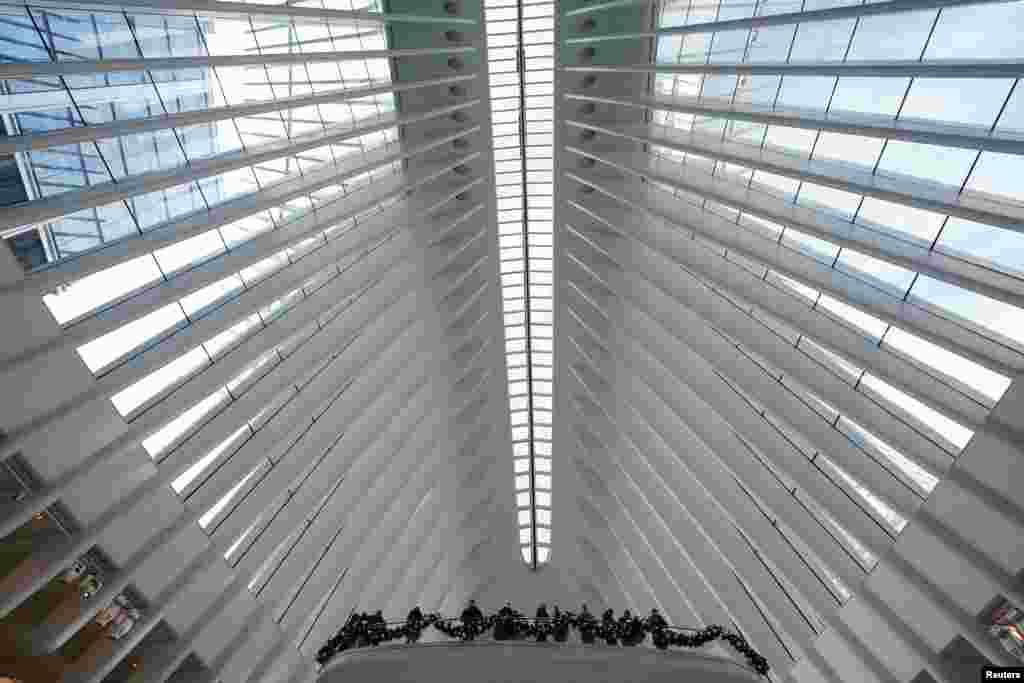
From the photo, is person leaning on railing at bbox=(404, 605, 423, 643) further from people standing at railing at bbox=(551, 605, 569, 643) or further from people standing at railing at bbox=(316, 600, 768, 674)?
people standing at railing at bbox=(551, 605, 569, 643)

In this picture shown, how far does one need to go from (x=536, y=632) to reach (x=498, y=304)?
47.0ft

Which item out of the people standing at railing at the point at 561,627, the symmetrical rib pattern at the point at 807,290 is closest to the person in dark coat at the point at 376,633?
the people standing at railing at the point at 561,627

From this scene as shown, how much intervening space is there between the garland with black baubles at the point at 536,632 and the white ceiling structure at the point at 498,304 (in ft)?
9.73

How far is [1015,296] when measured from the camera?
394 inches

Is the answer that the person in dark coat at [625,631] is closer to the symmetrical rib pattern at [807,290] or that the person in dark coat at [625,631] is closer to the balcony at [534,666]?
the balcony at [534,666]

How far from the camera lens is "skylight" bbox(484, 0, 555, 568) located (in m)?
22.5

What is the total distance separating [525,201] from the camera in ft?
82.3

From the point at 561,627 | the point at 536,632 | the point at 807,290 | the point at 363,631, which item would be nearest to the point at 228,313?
the point at 363,631

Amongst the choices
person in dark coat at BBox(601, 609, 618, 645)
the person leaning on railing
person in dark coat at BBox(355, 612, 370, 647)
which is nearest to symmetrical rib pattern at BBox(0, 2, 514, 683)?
person in dark coat at BBox(355, 612, 370, 647)

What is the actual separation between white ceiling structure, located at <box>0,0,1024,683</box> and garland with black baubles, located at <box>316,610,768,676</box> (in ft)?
9.73

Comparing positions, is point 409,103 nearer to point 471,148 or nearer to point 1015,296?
point 471,148

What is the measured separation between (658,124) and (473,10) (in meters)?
6.17

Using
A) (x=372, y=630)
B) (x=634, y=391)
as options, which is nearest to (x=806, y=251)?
(x=634, y=391)

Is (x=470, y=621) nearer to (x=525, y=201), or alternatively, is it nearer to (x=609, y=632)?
(x=609, y=632)
